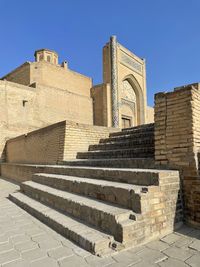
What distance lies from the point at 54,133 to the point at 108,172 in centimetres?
359

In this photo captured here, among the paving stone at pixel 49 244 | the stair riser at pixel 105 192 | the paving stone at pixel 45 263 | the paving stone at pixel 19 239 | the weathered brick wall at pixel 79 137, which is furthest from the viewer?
the weathered brick wall at pixel 79 137

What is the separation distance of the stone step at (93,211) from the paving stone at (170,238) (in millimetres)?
475

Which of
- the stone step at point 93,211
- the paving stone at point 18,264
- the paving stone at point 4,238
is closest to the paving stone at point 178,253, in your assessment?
the stone step at point 93,211

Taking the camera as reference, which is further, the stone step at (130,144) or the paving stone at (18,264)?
the stone step at (130,144)

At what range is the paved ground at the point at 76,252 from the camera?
2252 mm

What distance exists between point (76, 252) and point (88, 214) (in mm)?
620

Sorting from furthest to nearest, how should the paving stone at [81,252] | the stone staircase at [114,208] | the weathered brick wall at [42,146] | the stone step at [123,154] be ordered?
the weathered brick wall at [42,146] < the stone step at [123,154] < the stone staircase at [114,208] < the paving stone at [81,252]

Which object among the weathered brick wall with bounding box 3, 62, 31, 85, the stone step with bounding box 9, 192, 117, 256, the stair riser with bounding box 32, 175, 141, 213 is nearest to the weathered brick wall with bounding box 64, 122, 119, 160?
the stair riser with bounding box 32, 175, 141, 213

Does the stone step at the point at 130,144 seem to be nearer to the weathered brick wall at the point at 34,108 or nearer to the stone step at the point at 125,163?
the stone step at the point at 125,163

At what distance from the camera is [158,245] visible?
258cm

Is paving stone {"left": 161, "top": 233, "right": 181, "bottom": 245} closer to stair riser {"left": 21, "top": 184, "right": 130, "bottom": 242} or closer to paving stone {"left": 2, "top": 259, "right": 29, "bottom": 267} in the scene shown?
stair riser {"left": 21, "top": 184, "right": 130, "bottom": 242}

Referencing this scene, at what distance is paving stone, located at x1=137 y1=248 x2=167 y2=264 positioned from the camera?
2.27 meters

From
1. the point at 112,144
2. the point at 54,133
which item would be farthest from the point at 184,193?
the point at 54,133

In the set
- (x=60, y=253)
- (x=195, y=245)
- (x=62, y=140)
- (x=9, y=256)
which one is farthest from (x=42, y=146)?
(x=195, y=245)
